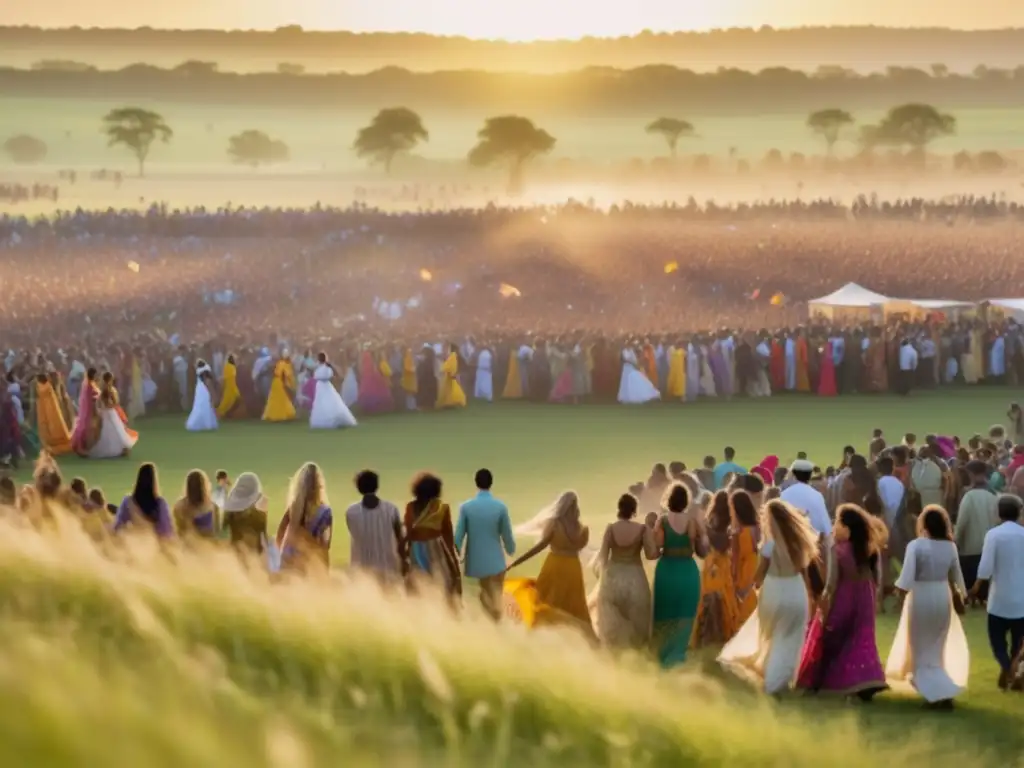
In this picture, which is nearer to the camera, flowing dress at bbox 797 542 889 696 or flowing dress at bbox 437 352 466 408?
flowing dress at bbox 797 542 889 696

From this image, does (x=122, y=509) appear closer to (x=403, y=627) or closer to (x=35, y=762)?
(x=403, y=627)

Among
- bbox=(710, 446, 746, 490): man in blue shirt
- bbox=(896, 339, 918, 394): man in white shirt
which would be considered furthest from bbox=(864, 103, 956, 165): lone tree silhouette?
bbox=(710, 446, 746, 490): man in blue shirt

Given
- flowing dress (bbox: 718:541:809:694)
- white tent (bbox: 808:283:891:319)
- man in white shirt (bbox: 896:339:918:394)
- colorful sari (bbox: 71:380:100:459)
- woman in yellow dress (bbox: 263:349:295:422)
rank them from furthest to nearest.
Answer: white tent (bbox: 808:283:891:319) < man in white shirt (bbox: 896:339:918:394) < woman in yellow dress (bbox: 263:349:295:422) < colorful sari (bbox: 71:380:100:459) < flowing dress (bbox: 718:541:809:694)

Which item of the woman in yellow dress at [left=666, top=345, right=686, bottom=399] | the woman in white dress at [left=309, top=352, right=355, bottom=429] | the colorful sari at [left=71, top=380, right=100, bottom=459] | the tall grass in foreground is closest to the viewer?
the tall grass in foreground

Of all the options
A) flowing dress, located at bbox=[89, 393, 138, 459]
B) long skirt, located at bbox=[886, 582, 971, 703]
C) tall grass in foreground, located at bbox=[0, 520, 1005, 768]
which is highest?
flowing dress, located at bbox=[89, 393, 138, 459]

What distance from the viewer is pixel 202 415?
2994 cm

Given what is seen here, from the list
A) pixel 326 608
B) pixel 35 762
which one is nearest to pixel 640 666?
pixel 326 608

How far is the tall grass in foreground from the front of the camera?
15.1 feet

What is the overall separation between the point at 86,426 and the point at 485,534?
14187mm

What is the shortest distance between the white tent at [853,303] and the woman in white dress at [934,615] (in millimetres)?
30281

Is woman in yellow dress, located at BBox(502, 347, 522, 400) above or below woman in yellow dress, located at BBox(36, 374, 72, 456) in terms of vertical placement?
above

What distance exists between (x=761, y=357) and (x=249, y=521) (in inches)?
917

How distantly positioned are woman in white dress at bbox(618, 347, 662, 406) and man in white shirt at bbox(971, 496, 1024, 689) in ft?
70.4

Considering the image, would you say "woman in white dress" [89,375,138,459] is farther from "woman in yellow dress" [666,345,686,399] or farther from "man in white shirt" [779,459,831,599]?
"man in white shirt" [779,459,831,599]
